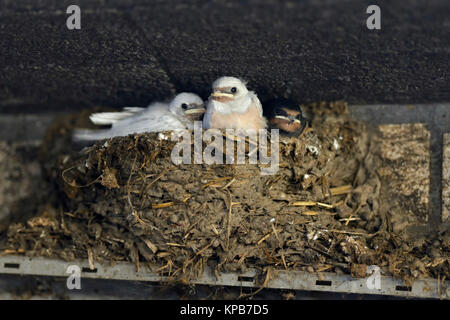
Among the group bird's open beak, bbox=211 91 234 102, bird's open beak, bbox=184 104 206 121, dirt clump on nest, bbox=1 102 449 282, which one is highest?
bird's open beak, bbox=211 91 234 102

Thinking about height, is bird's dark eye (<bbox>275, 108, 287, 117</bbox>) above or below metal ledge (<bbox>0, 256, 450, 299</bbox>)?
above

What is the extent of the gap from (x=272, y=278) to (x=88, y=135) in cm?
151

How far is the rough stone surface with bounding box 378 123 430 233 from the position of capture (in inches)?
128

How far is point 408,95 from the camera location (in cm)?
323

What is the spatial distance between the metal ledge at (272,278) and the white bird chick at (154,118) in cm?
79

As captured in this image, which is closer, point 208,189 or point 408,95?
point 208,189

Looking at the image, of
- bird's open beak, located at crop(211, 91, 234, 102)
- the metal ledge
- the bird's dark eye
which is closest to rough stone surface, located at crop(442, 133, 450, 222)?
the metal ledge

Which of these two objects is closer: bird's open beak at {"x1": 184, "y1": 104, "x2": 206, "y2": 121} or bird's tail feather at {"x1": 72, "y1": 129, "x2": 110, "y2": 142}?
bird's open beak at {"x1": 184, "y1": 104, "x2": 206, "y2": 121}

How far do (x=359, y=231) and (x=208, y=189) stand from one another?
0.85 m

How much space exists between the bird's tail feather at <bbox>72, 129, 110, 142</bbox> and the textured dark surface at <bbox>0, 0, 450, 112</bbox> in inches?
9.5

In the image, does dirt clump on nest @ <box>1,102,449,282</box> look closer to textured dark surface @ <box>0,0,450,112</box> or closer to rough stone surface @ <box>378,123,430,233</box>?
rough stone surface @ <box>378,123,430,233</box>

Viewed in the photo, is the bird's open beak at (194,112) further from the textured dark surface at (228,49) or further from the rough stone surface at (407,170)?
the rough stone surface at (407,170)
